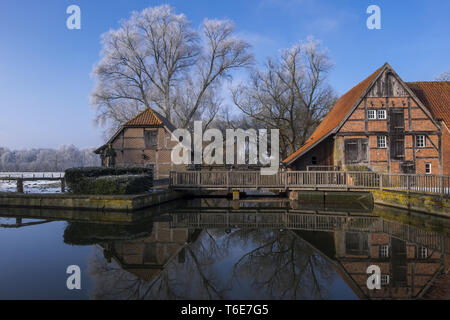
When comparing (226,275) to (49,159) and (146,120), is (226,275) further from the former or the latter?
(49,159)

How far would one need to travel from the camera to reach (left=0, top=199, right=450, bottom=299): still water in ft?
15.4

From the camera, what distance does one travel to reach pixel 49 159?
12325 centimetres

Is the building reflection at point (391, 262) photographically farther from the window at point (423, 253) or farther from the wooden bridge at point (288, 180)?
the wooden bridge at point (288, 180)

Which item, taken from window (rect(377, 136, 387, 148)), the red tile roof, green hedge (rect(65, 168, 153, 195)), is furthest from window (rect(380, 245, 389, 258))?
the red tile roof

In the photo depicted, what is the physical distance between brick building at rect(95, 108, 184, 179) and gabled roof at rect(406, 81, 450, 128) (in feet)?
58.1

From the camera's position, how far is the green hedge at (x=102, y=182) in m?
13.5

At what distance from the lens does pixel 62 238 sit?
818cm

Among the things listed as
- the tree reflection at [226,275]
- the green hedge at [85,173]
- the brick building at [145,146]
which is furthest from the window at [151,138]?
the tree reflection at [226,275]

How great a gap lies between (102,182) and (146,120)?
9412mm

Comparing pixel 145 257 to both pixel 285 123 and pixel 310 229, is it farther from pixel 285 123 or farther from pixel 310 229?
pixel 285 123

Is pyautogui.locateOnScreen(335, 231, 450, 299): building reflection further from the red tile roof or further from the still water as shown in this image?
the red tile roof

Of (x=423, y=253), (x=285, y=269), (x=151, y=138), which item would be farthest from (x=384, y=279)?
(x=151, y=138)
